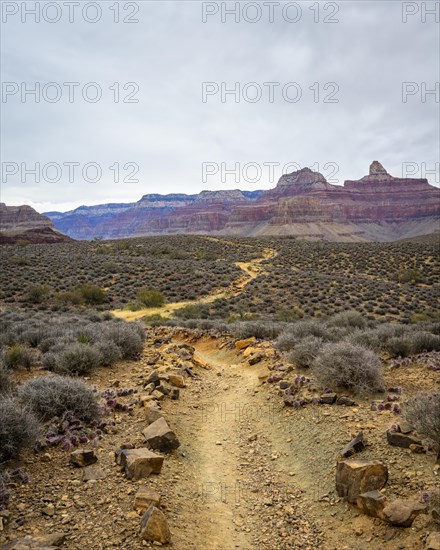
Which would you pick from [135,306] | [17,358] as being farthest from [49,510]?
[135,306]

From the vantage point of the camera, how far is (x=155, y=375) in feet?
27.8

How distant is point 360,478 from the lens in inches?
176

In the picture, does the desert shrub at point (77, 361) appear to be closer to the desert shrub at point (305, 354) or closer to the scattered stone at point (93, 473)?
the scattered stone at point (93, 473)

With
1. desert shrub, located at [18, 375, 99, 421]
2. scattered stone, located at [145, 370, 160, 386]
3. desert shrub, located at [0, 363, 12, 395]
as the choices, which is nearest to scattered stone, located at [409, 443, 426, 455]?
desert shrub, located at [18, 375, 99, 421]

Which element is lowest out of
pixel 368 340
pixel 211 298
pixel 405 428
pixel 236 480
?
pixel 211 298

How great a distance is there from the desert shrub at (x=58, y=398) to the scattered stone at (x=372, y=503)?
392cm

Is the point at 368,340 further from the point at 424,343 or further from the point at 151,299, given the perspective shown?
the point at 151,299

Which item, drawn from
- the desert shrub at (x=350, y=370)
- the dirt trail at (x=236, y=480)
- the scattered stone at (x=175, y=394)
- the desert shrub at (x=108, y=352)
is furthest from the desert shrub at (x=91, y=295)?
the desert shrub at (x=350, y=370)

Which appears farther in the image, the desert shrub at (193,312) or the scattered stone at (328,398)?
the desert shrub at (193,312)

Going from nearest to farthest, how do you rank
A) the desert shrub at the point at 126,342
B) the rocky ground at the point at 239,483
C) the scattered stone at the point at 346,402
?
1. the rocky ground at the point at 239,483
2. the scattered stone at the point at 346,402
3. the desert shrub at the point at 126,342

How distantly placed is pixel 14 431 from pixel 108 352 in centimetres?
506

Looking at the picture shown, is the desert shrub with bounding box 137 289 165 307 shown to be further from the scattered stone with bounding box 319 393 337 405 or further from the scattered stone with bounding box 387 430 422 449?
the scattered stone with bounding box 387 430 422 449

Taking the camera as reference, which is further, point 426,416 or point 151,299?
point 151,299

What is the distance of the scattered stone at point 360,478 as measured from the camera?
174 inches
